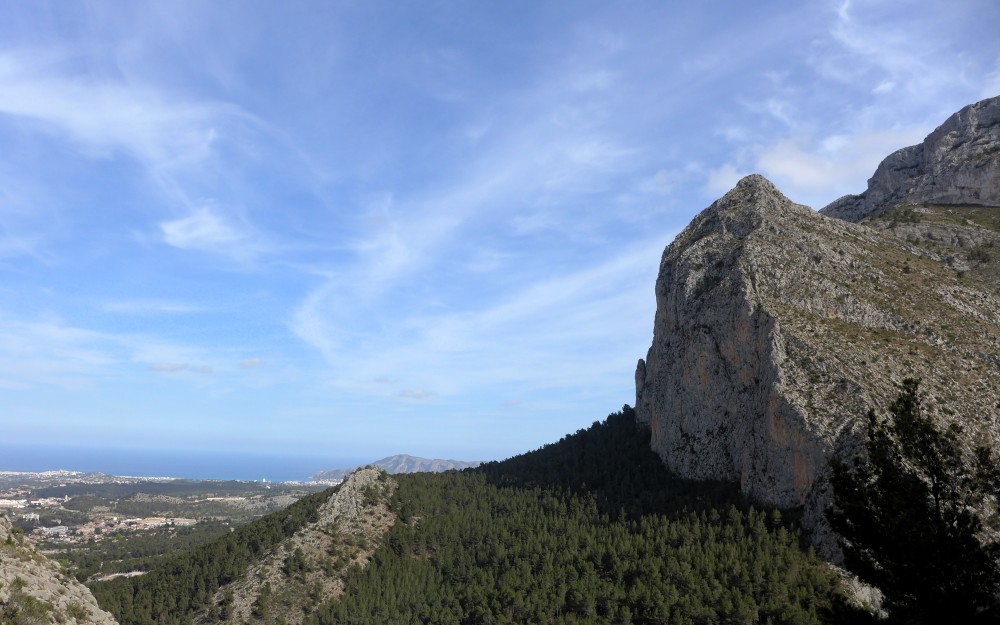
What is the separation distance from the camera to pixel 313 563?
285ft

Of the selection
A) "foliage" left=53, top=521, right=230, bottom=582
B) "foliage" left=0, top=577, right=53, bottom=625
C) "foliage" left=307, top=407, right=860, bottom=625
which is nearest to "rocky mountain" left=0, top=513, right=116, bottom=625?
"foliage" left=0, top=577, right=53, bottom=625

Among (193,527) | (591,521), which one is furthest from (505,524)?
(193,527)

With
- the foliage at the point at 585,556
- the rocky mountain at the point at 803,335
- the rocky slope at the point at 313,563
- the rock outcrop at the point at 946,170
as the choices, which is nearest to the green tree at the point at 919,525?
the foliage at the point at 585,556

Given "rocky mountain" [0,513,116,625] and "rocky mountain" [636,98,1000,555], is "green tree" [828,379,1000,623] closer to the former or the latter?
"rocky mountain" [0,513,116,625]

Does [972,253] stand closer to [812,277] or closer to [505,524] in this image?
[812,277]

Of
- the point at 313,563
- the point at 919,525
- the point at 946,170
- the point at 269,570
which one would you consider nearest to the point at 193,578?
the point at 269,570

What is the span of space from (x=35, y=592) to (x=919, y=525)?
38.3 metres

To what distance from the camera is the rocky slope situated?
257 ft

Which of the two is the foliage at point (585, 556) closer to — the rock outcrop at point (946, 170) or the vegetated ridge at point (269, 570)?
the vegetated ridge at point (269, 570)

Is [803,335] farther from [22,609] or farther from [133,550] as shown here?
[133,550]

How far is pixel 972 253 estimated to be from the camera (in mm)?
96625

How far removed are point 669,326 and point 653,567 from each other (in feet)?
145

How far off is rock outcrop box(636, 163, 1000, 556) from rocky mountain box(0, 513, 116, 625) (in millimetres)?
61956

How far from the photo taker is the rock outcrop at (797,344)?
66.6 meters
